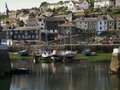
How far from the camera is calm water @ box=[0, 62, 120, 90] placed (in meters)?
42.2

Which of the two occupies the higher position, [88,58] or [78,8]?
[78,8]

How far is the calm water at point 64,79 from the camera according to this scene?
42.2 m

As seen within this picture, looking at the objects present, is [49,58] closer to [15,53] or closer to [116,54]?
[15,53]

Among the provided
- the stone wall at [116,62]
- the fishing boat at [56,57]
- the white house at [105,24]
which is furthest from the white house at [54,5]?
the stone wall at [116,62]

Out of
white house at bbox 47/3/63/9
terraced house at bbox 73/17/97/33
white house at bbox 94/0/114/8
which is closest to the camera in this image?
terraced house at bbox 73/17/97/33

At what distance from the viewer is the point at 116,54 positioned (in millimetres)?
49188

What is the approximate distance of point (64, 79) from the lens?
47125 mm

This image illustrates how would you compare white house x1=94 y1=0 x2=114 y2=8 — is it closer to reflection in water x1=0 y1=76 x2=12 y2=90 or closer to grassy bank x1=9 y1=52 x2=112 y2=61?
grassy bank x1=9 y1=52 x2=112 y2=61

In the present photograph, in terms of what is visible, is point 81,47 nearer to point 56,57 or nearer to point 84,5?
point 56,57

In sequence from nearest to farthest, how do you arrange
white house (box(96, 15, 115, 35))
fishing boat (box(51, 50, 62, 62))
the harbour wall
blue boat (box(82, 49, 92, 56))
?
fishing boat (box(51, 50, 62, 62))
blue boat (box(82, 49, 92, 56))
the harbour wall
white house (box(96, 15, 115, 35))

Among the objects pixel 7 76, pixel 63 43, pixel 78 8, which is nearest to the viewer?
pixel 7 76

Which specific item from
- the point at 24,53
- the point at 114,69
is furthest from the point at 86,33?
the point at 114,69

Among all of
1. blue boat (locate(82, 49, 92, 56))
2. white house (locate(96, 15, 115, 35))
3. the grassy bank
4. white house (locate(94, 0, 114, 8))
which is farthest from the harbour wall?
white house (locate(94, 0, 114, 8))

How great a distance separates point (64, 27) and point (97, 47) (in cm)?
2477
